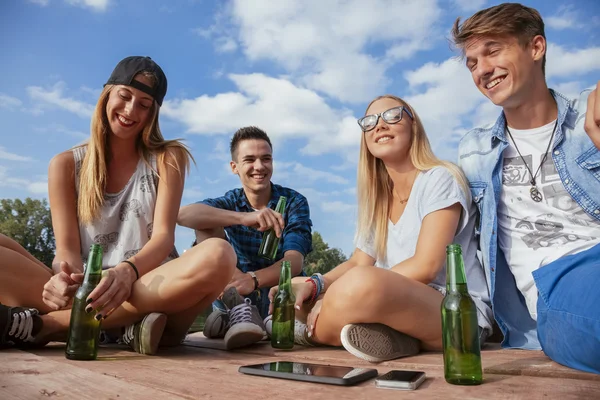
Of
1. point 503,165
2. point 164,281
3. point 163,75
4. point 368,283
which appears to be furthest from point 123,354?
point 503,165

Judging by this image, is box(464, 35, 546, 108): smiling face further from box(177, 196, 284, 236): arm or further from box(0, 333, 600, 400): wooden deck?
box(177, 196, 284, 236): arm

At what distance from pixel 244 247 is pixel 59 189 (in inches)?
66.8

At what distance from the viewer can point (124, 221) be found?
317cm

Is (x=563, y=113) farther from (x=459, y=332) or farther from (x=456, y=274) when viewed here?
(x=459, y=332)

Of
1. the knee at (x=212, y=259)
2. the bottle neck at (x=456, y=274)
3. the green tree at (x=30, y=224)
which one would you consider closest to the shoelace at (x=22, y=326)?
the knee at (x=212, y=259)

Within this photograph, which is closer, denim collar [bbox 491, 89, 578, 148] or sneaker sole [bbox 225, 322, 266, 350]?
denim collar [bbox 491, 89, 578, 148]

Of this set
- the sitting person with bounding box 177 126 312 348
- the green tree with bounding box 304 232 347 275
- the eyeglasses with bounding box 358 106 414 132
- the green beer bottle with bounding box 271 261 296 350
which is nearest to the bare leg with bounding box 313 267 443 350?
the green beer bottle with bounding box 271 261 296 350

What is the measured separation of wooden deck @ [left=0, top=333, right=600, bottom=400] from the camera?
1467mm

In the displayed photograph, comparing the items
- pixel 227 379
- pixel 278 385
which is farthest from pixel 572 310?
pixel 227 379

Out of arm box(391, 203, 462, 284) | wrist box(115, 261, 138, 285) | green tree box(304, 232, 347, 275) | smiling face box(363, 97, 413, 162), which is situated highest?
green tree box(304, 232, 347, 275)

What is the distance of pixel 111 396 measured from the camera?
1449 millimetres

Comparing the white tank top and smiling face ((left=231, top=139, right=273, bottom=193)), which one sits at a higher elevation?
smiling face ((left=231, top=139, right=273, bottom=193))

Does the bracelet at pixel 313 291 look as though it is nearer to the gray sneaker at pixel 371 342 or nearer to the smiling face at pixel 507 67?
the gray sneaker at pixel 371 342

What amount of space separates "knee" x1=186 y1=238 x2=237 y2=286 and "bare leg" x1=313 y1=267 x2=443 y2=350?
565 mm
